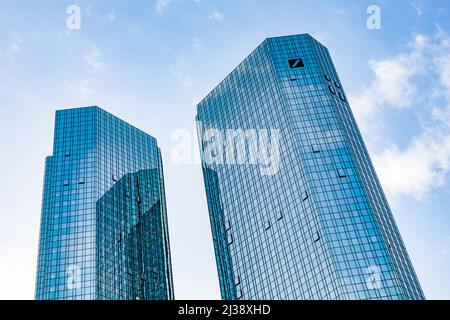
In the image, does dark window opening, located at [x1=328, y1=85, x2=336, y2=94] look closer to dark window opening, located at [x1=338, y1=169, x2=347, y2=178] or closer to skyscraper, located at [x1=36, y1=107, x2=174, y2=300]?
dark window opening, located at [x1=338, y1=169, x2=347, y2=178]

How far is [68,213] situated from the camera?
14500 centimetres

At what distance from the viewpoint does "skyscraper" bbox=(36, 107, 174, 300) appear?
449ft

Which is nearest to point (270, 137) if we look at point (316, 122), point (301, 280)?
point (316, 122)

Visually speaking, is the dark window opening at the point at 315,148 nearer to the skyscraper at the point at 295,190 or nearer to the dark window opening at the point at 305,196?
the skyscraper at the point at 295,190

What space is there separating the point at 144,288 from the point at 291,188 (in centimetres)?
5719

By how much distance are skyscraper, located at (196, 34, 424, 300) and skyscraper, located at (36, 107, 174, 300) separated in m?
25.3

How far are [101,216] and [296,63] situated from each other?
6828cm

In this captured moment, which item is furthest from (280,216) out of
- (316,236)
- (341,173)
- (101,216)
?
(101,216)

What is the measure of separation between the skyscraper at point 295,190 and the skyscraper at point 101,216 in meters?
25.3

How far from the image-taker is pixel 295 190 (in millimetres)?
123438
